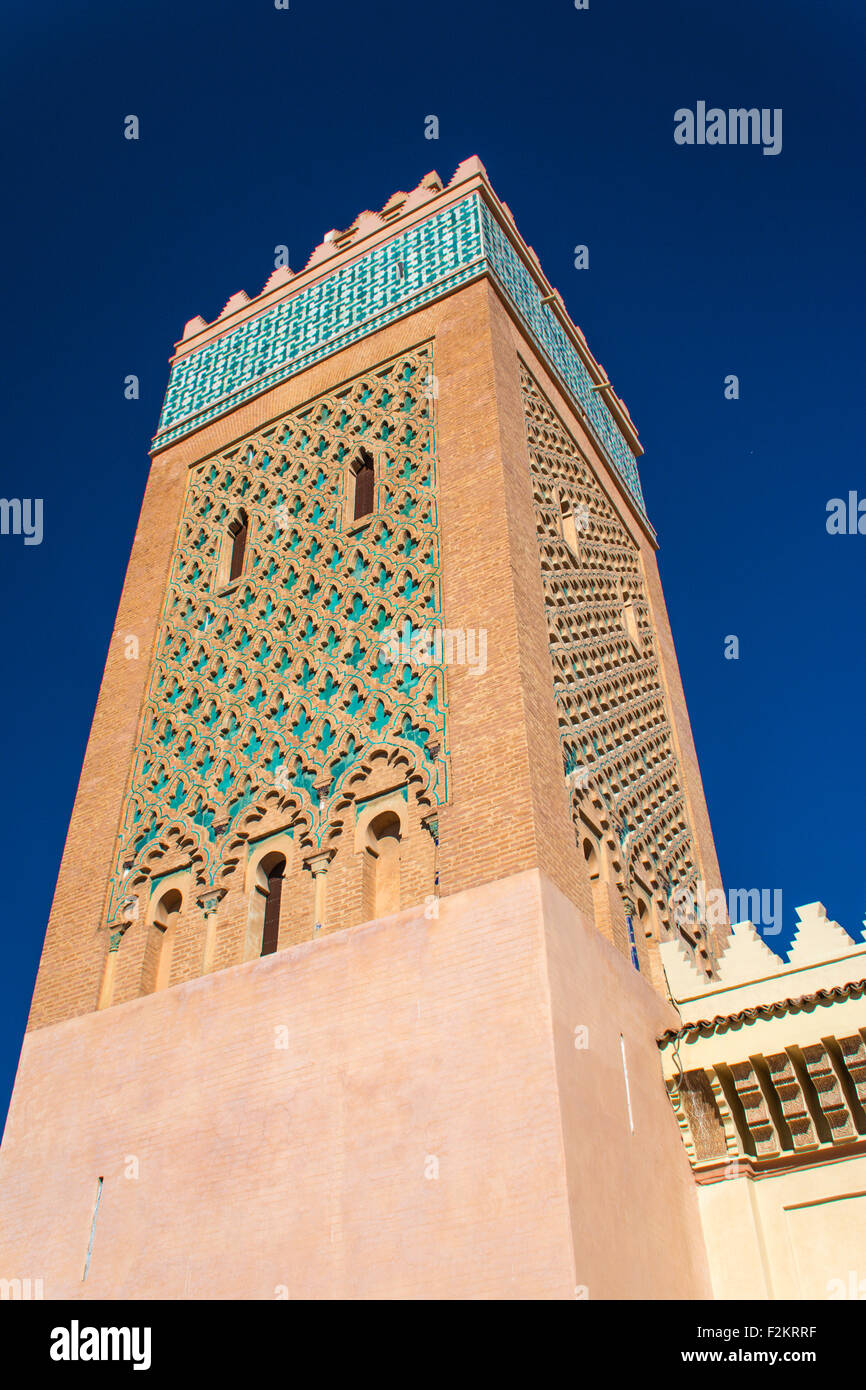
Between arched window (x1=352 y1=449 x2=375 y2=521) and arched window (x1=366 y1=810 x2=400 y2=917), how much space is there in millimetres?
2078

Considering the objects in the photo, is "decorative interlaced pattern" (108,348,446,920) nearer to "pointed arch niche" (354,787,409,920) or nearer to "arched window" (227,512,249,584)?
"arched window" (227,512,249,584)

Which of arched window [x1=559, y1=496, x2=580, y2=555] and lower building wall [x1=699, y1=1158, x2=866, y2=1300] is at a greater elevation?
arched window [x1=559, y1=496, x2=580, y2=555]

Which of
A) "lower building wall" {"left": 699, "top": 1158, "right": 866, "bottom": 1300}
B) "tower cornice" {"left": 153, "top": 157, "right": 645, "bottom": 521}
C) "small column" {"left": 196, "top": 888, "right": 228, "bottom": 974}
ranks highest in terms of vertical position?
"tower cornice" {"left": 153, "top": 157, "right": 645, "bottom": 521}

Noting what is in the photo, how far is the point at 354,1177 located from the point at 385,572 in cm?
304

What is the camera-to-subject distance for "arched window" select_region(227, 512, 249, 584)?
7.33 metres

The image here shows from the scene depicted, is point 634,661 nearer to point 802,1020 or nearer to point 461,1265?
point 802,1020

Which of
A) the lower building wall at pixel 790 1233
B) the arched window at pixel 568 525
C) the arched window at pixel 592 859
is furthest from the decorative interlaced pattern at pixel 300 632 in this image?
the lower building wall at pixel 790 1233

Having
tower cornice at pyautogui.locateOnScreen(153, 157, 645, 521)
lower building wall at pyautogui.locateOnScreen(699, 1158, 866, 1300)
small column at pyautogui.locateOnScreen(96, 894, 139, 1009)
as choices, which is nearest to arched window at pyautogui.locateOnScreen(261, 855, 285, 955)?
small column at pyautogui.locateOnScreen(96, 894, 139, 1009)

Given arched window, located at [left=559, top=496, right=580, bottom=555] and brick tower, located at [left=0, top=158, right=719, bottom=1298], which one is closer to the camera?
brick tower, located at [left=0, top=158, right=719, bottom=1298]

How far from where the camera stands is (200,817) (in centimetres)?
600

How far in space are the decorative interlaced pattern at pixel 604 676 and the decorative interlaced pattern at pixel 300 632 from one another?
2.24 ft

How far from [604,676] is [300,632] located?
165cm

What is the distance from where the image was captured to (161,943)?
5.73 metres

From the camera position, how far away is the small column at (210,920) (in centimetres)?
538
